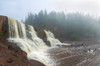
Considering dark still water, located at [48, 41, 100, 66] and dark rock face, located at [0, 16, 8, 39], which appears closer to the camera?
dark still water, located at [48, 41, 100, 66]

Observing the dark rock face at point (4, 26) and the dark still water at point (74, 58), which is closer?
the dark still water at point (74, 58)

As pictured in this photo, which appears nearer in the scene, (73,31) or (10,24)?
(10,24)

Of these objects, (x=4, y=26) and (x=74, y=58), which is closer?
(x=74, y=58)

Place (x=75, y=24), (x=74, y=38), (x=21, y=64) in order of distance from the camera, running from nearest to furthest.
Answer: (x=21, y=64)
(x=74, y=38)
(x=75, y=24)

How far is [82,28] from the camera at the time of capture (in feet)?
235

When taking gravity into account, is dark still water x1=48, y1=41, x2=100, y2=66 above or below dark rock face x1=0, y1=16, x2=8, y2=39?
below

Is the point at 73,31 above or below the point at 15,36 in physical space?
below

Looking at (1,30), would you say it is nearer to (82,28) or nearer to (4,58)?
(4,58)

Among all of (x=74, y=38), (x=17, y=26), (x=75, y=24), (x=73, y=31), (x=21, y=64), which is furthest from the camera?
(x=75, y=24)

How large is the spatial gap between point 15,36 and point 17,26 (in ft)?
10.6

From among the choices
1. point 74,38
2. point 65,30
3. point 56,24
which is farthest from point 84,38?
point 56,24

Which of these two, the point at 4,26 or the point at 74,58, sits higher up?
the point at 4,26

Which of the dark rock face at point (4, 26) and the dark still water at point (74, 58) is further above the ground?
the dark rock face at point (4, 26)

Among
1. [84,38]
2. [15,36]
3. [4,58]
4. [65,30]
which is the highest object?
[4,58]
